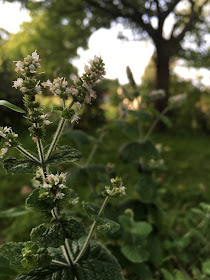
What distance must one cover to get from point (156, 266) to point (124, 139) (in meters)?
2.46

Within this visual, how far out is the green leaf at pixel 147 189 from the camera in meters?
1.35

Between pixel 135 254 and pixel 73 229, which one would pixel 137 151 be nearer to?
pixel 135 254

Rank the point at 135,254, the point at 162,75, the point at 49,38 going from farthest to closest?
the point at 162,75 → the point at 49,38 → the point at 135,254

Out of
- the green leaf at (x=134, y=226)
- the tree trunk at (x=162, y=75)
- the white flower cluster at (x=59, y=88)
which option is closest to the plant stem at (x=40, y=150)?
the white flower cluster at (x=59, y=88)

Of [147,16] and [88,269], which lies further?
[147,16]

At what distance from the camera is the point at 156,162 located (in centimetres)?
147

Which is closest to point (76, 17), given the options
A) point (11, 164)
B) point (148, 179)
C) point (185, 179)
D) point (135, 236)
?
point (185, 179)

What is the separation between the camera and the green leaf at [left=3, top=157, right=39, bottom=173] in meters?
0.56

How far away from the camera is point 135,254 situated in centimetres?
110

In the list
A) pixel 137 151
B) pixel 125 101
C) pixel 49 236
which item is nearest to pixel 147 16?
pixel 125 101

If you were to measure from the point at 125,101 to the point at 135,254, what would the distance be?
156 centimetres

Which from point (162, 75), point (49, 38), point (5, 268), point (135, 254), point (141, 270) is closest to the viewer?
point (5, 268)

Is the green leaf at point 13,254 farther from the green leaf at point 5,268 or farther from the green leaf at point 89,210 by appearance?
the green leaf at point 89,210

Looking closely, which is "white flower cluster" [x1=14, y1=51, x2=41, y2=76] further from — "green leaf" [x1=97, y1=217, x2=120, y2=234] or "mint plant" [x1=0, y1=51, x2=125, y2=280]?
"green leaf" [x1=97, y1=217, x2=120, y2=234]
